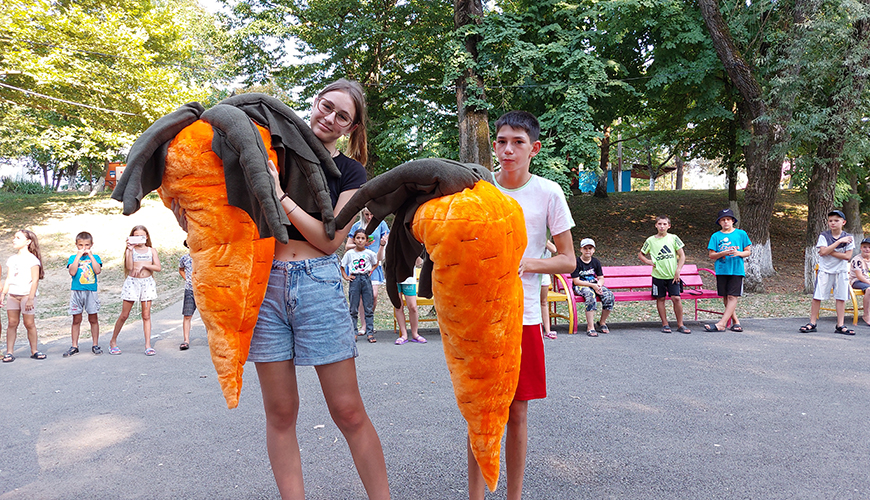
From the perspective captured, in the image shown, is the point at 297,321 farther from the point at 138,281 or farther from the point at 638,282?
the point at 638,282

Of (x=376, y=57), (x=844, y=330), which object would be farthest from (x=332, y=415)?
(x=376, y=57)

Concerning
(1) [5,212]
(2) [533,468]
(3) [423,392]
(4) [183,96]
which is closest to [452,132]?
(4) [183,96]

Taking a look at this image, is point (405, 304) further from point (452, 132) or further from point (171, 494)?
point (452, 132)

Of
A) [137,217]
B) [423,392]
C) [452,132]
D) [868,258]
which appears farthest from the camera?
[137,217]

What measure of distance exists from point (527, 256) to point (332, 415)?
1172mm

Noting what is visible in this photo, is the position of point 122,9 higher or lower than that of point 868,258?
higher

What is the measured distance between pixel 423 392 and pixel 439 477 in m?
1.79

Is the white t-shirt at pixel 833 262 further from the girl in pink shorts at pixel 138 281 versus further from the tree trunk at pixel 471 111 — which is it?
the girl in pink shorts at pixel 138 281

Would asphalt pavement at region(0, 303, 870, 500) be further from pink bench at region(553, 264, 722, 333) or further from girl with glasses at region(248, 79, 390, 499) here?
pink bench at region(553, 264, 722, 333)

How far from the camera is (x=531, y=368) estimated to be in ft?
8.14

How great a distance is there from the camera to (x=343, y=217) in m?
2.05

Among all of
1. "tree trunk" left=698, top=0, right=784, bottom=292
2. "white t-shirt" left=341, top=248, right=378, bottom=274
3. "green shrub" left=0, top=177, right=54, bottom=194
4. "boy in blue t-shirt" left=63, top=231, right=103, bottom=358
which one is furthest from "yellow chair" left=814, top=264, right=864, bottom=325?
"green shrub" left=0, top=177, right=54, bottom=194

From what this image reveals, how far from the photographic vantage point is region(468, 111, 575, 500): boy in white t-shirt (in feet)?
8.05

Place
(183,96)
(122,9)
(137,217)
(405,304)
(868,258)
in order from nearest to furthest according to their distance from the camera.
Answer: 1. (405,304)
2. (868,258)
3. (183,96)
4. (122,9)
5. (137,217)
